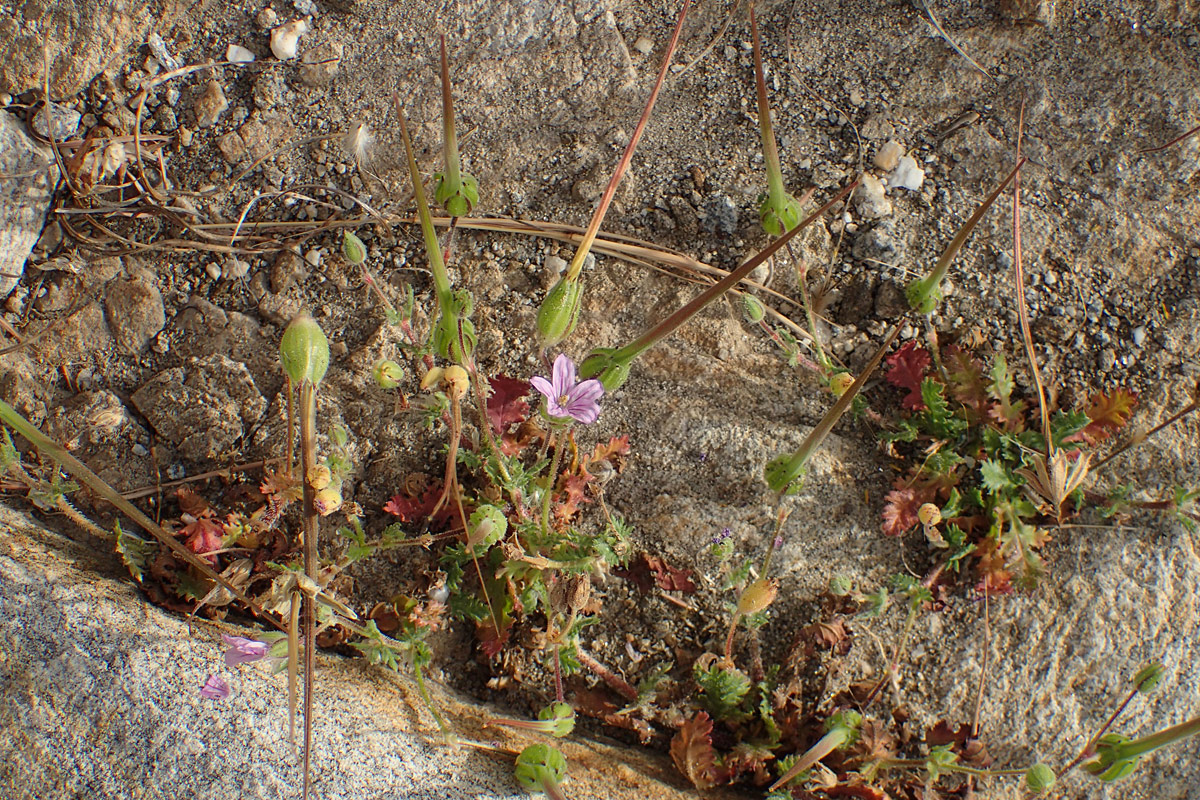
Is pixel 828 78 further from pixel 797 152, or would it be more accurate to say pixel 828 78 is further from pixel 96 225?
pixel 96 225

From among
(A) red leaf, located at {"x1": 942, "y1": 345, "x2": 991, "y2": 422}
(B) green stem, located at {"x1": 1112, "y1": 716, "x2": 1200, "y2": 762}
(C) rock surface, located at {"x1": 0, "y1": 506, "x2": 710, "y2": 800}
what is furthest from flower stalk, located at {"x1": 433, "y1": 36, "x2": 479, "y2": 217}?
(B) green stem, located at {"x1": 1112, "y1": 716, "x2": 1200, "y2": 762}

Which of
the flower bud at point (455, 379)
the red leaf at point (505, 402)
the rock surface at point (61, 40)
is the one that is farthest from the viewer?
the rock surface at point (61, 40)

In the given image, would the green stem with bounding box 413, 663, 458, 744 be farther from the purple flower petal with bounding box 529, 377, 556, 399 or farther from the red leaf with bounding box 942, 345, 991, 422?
the red leaf with bounding box 942, 345, 991, 422

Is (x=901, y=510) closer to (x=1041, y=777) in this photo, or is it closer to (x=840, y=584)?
(x=840, y=584)

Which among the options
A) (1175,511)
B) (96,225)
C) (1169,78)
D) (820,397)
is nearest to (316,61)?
(96,225)

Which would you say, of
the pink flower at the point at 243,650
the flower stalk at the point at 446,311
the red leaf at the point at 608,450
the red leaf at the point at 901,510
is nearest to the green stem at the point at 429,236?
the flower stalk at the point at 446,311

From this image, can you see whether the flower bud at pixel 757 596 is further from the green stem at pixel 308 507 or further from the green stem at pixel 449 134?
the green stem at pixel 449 134
